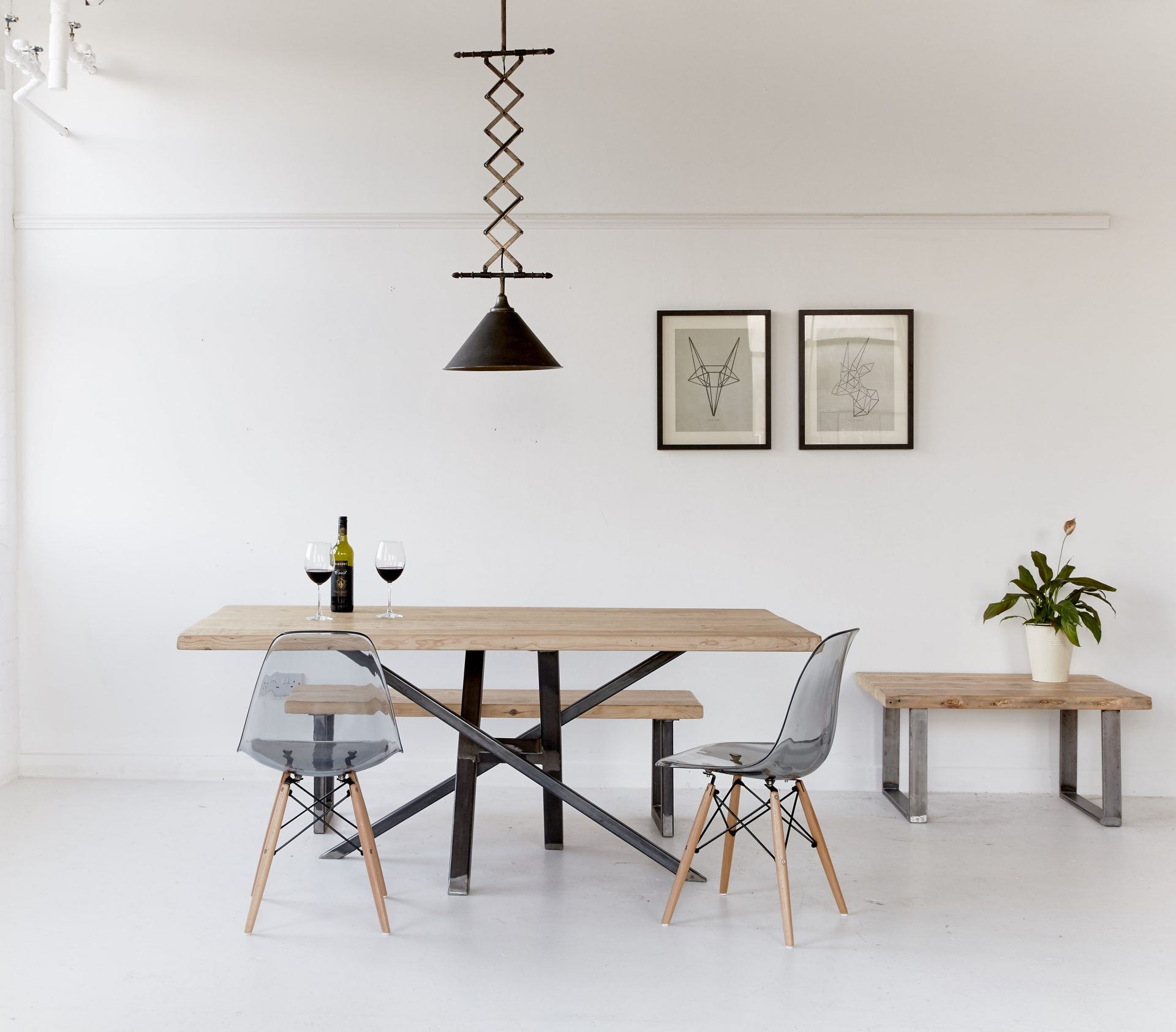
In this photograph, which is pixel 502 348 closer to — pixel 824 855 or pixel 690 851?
pixel 690 851

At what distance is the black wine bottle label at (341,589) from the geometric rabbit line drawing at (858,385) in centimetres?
212

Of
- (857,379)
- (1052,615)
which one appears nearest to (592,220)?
(857,379)

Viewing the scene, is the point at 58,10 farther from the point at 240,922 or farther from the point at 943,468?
the point at 943,468

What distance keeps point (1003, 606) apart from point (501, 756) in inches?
84.5

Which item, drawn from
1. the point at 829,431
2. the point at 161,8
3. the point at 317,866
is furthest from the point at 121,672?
the point at 829,431

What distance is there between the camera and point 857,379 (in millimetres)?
3967

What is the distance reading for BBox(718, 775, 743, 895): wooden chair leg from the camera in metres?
2.71

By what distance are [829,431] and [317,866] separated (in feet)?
8.39

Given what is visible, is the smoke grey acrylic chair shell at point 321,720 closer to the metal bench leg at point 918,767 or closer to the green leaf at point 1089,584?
the metal bench leg at point 918,767

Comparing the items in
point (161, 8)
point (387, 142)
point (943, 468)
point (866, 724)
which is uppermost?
point (161, 8)

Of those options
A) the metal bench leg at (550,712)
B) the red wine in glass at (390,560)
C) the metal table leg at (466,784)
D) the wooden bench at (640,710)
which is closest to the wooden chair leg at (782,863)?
the wooden bench at (640,710)

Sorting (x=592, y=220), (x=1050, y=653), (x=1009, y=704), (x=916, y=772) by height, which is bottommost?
(x=916, y=772)

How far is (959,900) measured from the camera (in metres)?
2.86

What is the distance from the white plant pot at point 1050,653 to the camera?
375cm
